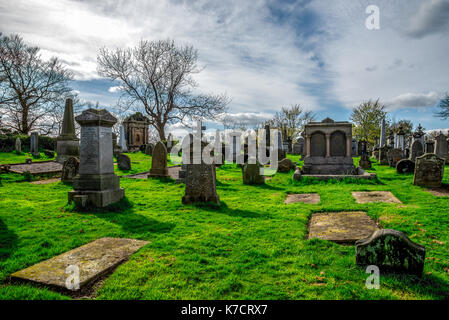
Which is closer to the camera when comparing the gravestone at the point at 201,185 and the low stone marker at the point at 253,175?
the gravestone at the point at 201,185

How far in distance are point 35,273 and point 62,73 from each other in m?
30.5

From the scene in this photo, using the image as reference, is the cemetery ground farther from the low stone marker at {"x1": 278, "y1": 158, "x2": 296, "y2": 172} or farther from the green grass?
the green grass

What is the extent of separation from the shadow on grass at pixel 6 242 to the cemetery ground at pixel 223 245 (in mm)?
12

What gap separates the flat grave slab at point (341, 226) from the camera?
4234mm

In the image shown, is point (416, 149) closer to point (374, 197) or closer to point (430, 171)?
point (430, 171)

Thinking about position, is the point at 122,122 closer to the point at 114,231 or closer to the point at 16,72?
the point at 16,72

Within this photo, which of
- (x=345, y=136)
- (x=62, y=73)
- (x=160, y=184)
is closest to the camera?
(x=160, y=184)

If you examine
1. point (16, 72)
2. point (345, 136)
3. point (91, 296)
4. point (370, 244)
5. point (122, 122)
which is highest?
point (16, 72)

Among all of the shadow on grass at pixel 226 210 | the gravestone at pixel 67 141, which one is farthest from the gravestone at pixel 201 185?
the gravestone at pixel 67 141

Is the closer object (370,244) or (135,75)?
(370,244)

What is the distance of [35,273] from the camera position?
303 centimetres

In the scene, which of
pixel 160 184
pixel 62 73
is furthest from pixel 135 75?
pixel 160 184

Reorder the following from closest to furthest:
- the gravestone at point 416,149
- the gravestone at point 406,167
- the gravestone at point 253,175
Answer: the gravestone at point 253,175 → the gravestone at point 406,167 → the gravestone at point 416,149

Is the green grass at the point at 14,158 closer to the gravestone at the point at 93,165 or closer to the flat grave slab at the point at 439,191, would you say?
the gravestone at the point at 93,165
